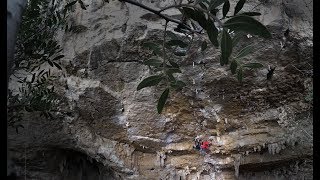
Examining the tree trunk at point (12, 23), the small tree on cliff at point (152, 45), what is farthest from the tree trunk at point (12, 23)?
the small tree on cliff at point (152, 45)

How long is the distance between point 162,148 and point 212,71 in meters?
0.58

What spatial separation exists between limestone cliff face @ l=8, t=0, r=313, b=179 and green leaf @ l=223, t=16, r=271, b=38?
4.61 feet

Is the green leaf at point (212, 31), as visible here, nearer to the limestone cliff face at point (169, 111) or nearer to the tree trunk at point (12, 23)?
the tree trunk at point (12, 23)

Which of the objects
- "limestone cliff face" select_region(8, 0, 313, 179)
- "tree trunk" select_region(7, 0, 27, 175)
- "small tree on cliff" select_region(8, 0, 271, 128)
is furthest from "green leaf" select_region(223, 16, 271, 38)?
"limestone cliff face" select_region(8, 0, 313, 179)

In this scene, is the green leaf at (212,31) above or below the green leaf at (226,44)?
above

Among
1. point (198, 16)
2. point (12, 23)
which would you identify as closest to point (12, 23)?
point (12, 23)

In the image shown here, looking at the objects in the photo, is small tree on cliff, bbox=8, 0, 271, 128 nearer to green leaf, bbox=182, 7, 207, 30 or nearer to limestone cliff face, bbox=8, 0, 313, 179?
green leaf, bbox=182, 7, 207, 30

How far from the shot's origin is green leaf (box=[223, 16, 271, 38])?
789mm

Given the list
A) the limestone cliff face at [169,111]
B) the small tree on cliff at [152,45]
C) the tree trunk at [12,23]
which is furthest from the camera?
the limestone cliff face at [169,111]

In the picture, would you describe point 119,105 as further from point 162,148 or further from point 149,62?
point 149,62

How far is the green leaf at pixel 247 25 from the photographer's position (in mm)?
789

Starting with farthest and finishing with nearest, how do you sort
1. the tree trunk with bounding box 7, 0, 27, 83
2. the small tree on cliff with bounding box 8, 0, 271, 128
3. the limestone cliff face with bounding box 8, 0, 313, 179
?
the limestone cliff face with bounding box 8, 0, 313, 179 < the small tree on cliff with bounding box 8, 0, 271, 128 < the tree trunk with bounding box 7, 0, 27, 83

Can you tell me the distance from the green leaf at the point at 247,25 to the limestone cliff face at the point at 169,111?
141cm

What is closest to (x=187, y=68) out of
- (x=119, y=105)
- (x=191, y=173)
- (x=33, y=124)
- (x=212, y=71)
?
(x=212, y=71)
